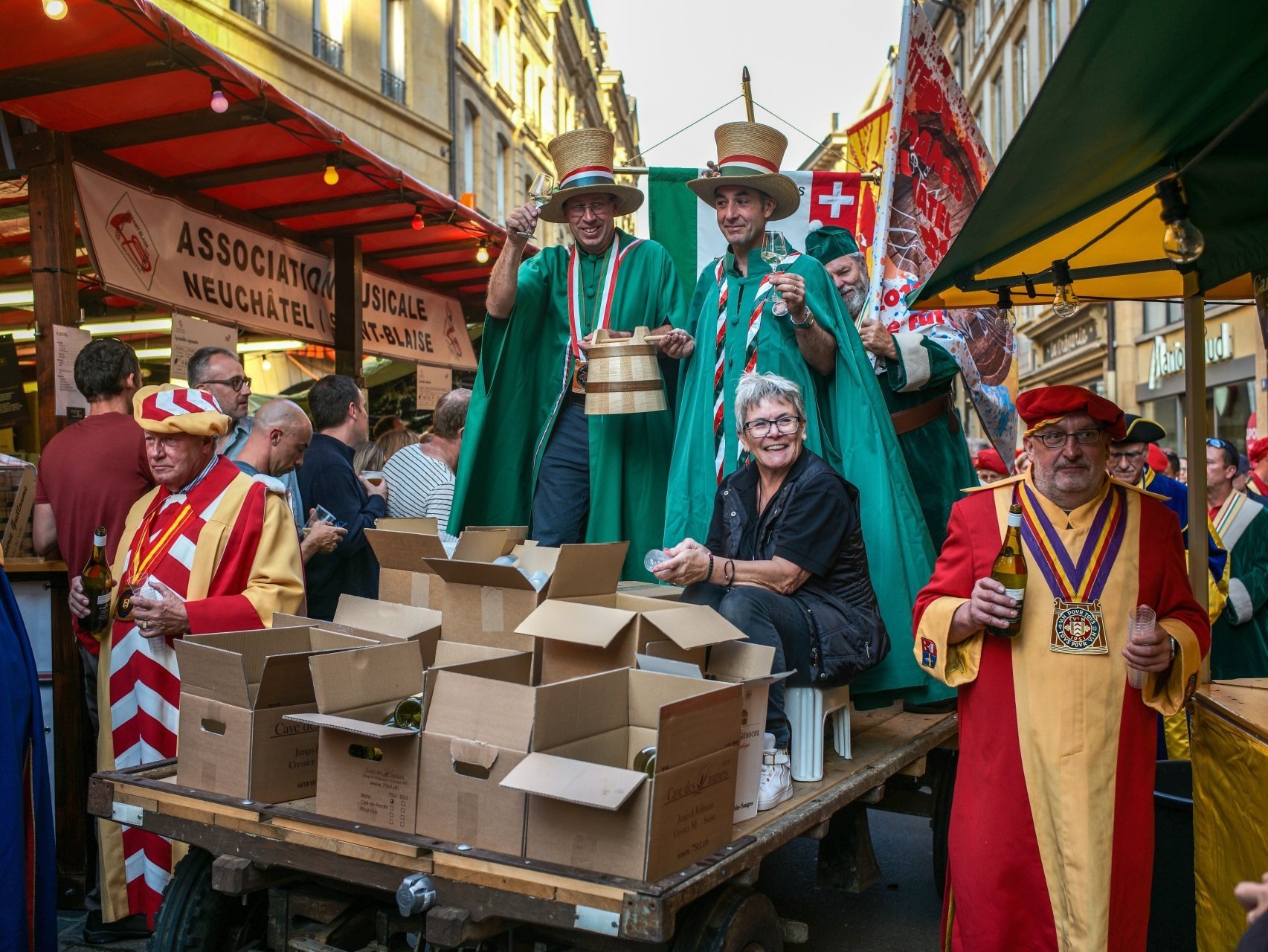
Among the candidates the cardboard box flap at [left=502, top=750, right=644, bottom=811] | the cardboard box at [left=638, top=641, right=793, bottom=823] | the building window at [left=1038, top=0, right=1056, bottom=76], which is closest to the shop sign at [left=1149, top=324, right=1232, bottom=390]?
the building window at [left=1038, top=0, right=1056, bottom=76]

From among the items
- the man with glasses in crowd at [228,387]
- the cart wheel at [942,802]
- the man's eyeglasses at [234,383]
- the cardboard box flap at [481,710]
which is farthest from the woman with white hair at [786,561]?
the man's eyeglasses at [234,383]

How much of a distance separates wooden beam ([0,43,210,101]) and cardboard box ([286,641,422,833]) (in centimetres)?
300

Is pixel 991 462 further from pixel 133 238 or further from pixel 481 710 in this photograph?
pixel 481 710

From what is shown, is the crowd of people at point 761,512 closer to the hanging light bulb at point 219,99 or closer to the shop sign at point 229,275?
the hanging light bulb at point 219,99

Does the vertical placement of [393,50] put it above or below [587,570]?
above

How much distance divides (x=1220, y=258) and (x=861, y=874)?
7.16ft

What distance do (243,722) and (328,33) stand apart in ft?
51.9

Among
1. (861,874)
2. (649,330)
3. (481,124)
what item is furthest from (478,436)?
(481,124)

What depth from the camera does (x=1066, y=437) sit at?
115 inches

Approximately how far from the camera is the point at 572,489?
511 cm

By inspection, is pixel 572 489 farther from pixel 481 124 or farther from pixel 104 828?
pixel 481 124

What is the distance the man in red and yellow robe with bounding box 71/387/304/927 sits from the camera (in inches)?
144

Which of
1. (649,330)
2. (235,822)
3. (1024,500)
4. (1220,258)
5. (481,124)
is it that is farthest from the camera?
(481,124)

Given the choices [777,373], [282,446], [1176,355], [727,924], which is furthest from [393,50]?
[727,924]
